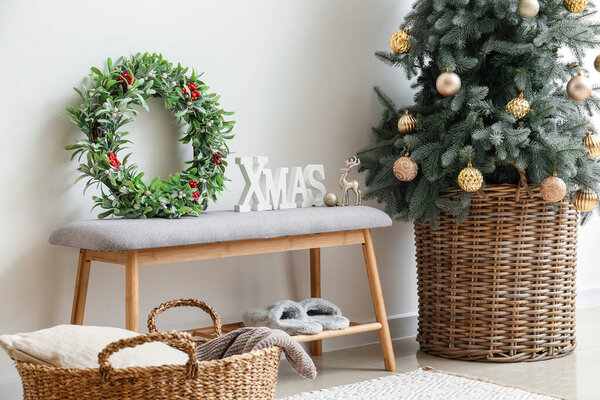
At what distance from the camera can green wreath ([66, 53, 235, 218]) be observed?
215 cm

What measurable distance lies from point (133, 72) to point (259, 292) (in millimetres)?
905

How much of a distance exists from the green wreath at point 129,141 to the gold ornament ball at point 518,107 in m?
0.93

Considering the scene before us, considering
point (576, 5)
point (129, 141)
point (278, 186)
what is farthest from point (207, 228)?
point (576, 5)

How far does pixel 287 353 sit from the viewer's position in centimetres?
164

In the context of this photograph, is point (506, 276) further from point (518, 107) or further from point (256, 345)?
point (256, 345)

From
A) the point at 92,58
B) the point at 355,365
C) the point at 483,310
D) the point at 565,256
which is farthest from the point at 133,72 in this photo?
the point at 565,256

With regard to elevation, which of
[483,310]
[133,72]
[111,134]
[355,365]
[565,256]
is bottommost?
[355,365]

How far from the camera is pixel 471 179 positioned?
2383 mm

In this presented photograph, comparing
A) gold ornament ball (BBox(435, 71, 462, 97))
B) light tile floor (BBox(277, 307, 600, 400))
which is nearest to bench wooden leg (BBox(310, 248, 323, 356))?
light tile floor (BBox(277, 307, 600, 400))

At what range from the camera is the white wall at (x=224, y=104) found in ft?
7.09

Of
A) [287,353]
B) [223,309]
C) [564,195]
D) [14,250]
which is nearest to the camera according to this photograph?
[287,353]

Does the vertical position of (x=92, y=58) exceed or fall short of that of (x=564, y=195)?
it exceeds it

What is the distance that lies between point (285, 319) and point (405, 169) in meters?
0.65

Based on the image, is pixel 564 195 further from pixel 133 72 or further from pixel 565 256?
pixel 133 72
